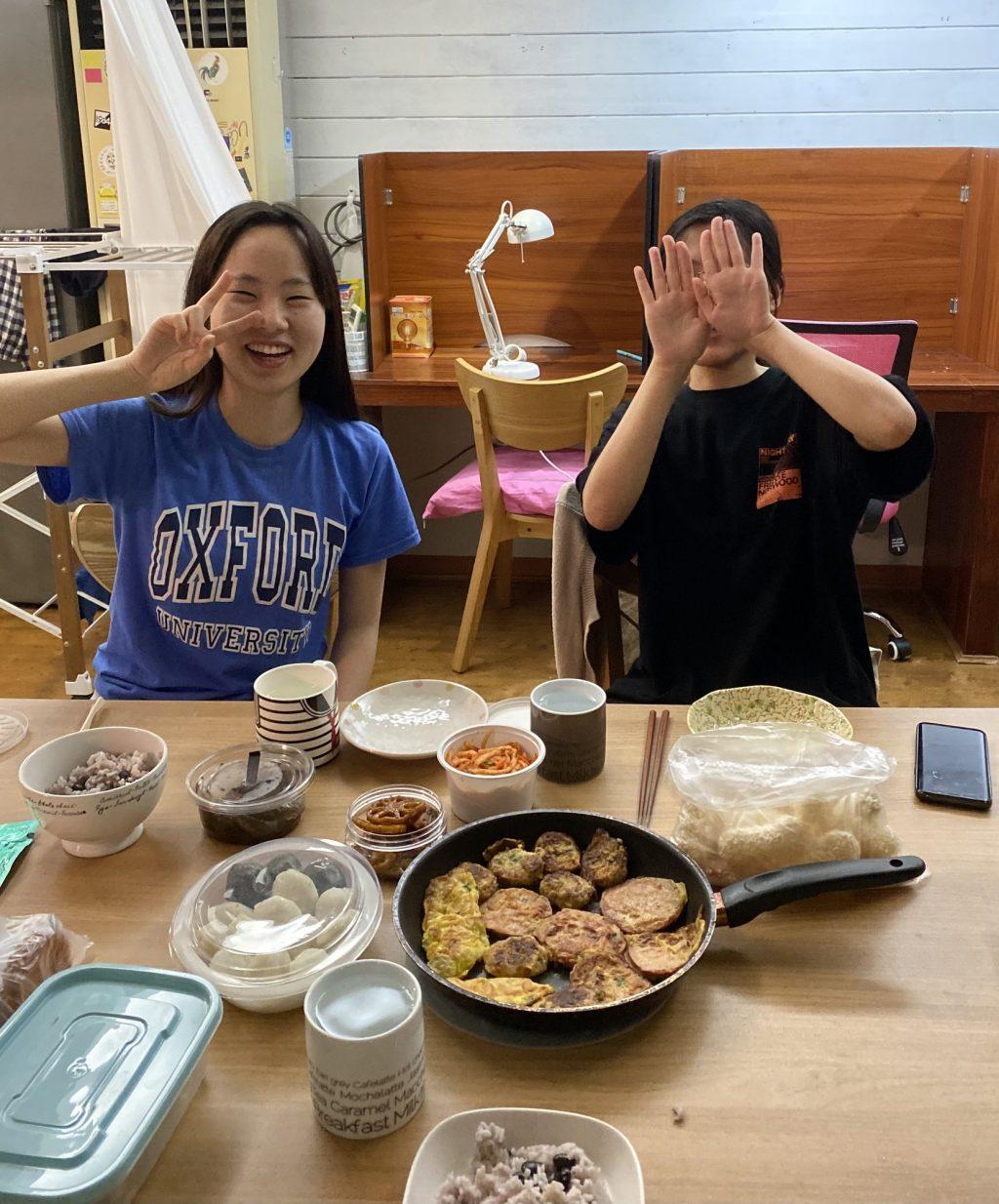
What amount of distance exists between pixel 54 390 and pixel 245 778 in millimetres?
569

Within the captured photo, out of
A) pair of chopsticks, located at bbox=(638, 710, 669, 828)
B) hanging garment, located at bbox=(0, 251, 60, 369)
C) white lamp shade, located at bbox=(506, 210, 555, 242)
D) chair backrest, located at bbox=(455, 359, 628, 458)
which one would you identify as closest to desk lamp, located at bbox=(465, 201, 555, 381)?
white lamp shade, located at bbox=(506, 210, 555, 242)

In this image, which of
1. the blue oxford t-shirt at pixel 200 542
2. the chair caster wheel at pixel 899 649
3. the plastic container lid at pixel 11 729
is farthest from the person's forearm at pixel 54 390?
the chair caster wheel at pixel 899 649

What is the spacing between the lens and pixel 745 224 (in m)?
1.57

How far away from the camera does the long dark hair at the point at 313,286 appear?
144 centimetres

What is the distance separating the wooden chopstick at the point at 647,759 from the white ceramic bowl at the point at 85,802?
474mm

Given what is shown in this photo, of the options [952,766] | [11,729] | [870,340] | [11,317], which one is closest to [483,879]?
[952,766]

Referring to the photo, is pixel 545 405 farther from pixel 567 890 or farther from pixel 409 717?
pixel 567 890

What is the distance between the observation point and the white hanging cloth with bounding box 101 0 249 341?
2598mm

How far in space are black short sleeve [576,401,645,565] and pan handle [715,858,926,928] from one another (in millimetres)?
774

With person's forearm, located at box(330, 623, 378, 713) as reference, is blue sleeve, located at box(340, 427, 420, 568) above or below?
above

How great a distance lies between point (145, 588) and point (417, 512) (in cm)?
249

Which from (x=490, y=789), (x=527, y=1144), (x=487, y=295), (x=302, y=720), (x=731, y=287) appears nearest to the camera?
(x=527, y=1144)

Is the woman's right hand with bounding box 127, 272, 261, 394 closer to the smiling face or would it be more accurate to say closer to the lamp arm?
the smiling face

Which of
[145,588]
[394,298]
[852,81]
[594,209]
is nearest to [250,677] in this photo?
[145,588]
